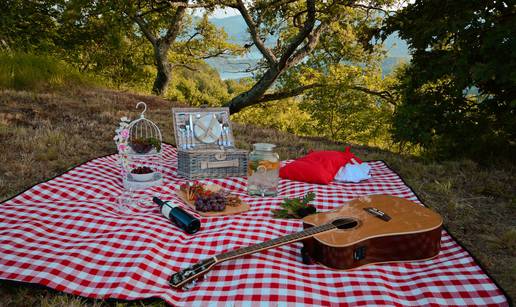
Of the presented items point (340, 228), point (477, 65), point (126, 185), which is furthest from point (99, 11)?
point (340, 228)

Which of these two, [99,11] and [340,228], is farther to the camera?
[99,11]

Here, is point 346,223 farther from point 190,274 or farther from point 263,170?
point 263,170

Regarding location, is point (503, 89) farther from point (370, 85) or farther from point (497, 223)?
point (370, 85)

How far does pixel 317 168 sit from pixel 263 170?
2.17 feet

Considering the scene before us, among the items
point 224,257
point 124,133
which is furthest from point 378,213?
point 124,133

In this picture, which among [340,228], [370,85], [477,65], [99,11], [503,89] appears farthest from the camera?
[370,85]

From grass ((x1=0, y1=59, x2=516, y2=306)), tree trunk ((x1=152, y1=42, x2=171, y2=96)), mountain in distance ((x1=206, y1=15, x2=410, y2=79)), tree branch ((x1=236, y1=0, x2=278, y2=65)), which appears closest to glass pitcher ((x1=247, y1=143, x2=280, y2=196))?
grass ((x1=0, y1=59, x2=516, y2=306))

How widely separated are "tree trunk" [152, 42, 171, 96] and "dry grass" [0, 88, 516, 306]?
228 inches

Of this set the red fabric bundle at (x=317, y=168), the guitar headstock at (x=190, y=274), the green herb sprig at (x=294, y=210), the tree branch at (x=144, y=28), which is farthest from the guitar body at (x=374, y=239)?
the tree branch at (x=144, y=28)

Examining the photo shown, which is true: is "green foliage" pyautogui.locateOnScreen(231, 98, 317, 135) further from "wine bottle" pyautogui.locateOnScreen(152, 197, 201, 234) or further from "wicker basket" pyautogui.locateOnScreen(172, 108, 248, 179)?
"wine bottle" pyautogui.locateOnScreen(152, 197, 201, 234)

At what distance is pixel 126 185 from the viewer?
3.07 meters

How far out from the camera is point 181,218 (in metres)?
2.40

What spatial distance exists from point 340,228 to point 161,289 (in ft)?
3.09

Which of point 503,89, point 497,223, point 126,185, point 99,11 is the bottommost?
point 497,223
